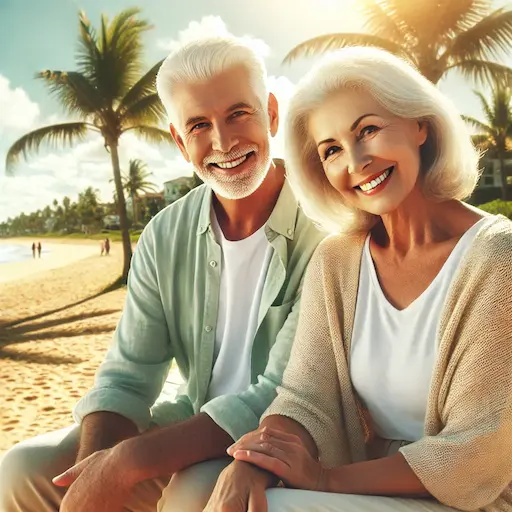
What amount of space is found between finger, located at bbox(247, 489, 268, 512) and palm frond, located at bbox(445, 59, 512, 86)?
1332 centimetres

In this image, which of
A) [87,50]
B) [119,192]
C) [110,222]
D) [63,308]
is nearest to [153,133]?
[119,192]

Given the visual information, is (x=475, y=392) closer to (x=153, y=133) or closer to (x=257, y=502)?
(x=257, y=502)

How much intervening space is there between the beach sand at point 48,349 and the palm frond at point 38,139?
4.03 m

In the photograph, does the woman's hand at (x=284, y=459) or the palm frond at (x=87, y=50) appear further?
the palm frond at (x=87, y=50)

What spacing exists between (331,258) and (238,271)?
44 centimetres

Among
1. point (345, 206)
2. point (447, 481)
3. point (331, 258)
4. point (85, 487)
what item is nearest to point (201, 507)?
point (85, 487)

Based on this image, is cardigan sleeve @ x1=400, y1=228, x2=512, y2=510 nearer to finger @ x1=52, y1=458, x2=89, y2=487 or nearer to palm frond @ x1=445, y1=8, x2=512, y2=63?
finger @ x1=52, y1=458, x2=89, y2=487

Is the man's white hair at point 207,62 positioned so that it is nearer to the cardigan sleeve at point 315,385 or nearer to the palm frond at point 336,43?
the cardigan sleeve at point 315,385

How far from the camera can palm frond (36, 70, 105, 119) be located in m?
18.9

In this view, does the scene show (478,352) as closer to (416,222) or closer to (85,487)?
(416,222)

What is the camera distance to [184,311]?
2.45 m

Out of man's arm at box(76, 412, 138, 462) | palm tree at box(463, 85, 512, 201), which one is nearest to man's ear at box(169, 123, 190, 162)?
man's arm at box(76, 412, 138, 462)

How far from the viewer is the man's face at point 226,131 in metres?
2.30

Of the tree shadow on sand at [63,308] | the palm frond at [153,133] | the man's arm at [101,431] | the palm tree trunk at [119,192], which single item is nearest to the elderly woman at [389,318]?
the man's arm at [101,431]
